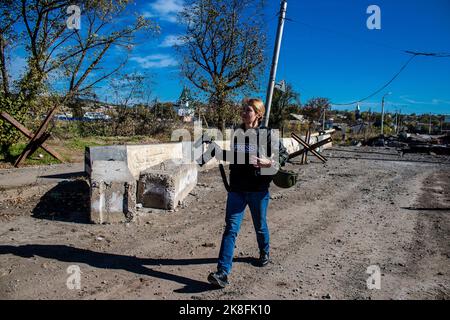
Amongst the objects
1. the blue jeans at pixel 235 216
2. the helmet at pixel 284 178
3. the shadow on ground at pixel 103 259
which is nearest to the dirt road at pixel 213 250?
the shadow on ground at pixel 103 259

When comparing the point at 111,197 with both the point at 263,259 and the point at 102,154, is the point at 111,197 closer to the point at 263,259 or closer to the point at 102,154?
the point at 102,154

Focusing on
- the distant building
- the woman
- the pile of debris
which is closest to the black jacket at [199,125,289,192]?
the woman

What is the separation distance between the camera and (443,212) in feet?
22.4

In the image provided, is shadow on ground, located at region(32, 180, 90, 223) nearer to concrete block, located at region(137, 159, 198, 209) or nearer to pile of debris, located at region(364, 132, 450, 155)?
concrete block, located at region(137, 159, 198, 209)

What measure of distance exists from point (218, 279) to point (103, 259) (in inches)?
60.5

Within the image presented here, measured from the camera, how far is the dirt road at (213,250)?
11.1ft

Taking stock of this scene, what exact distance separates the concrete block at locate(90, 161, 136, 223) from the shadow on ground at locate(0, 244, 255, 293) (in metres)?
1.02

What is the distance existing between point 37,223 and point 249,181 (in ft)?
12.0

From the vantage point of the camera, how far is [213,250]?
4.50 meters

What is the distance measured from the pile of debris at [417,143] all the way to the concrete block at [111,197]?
23424 millimetres

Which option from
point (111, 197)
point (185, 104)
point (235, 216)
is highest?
point (185, 104)

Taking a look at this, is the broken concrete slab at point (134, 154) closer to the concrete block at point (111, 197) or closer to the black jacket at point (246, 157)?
the concrete block at point (111, 197)

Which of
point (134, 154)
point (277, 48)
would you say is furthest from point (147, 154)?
point (277, 48)
